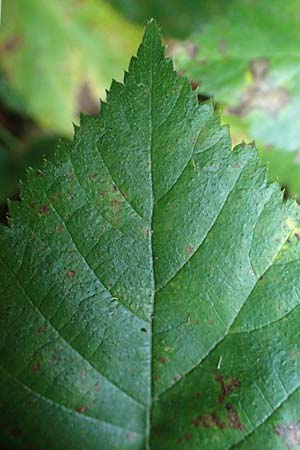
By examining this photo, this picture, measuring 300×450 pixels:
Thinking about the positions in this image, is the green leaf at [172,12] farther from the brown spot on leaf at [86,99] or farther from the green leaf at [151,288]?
the green leaf at [151,288]

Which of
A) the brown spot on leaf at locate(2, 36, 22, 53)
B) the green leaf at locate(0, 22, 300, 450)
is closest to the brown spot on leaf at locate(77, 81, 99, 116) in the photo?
the brown spot on leaf at locate(2, 36, 22, 53)

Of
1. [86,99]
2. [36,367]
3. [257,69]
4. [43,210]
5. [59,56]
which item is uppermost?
[59,56]

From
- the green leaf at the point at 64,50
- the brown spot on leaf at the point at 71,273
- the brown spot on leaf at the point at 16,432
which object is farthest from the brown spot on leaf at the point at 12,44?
the brown spot on leaf at the point at 16,432

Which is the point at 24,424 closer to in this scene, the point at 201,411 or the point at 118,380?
the point at 118,380

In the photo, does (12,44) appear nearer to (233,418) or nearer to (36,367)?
(36,367)

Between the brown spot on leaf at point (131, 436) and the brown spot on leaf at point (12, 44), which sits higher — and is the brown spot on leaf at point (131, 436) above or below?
below

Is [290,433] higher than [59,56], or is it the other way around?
[59,56]

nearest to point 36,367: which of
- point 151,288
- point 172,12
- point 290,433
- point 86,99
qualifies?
point 151,288

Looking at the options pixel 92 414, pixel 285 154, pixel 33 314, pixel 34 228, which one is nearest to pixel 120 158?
pixel 34 228
